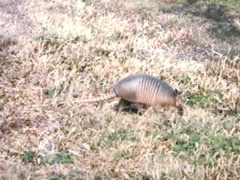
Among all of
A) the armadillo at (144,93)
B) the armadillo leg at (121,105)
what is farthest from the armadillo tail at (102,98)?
the armadillo leg at (121,105)

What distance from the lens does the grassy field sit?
13.9ft

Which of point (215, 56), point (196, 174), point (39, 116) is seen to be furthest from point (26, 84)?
point (215, 56)

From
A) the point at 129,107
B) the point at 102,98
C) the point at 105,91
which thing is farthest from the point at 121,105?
the point at 105,91

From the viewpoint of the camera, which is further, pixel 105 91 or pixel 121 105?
pixel 105 91

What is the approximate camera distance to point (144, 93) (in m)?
5.50

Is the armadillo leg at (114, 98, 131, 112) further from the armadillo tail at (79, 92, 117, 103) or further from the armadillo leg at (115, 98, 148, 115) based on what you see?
the armadillo tail at (79, 92, 117, 103)

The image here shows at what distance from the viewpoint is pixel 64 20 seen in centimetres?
831

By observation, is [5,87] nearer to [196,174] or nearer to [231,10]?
[196,174]

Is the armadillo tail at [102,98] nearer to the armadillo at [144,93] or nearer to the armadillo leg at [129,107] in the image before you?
the armadillo at [144,93]

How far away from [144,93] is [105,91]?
70 cm

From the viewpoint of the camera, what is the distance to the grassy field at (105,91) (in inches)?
166

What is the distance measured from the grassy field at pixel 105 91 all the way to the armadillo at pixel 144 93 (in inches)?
5.5

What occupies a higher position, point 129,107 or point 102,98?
point 102,98

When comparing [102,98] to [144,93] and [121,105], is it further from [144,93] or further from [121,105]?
[144,93]
